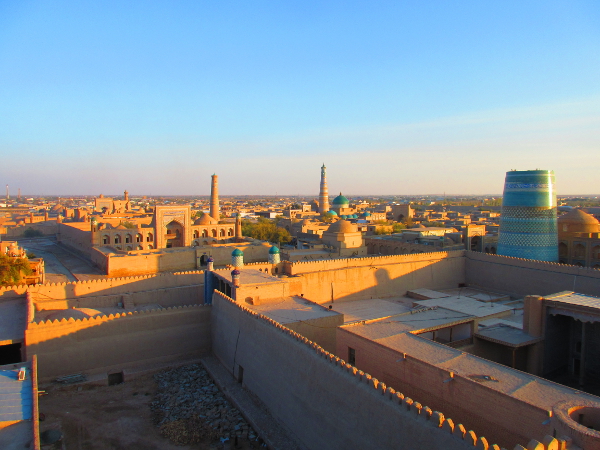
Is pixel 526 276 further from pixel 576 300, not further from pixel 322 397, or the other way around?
pixel 322 397

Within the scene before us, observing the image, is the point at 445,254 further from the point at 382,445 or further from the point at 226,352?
the point at 382,445

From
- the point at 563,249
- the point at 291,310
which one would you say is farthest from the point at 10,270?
the point at 563,249

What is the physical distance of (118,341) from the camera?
459 inches

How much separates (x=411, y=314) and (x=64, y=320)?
900 centimetres

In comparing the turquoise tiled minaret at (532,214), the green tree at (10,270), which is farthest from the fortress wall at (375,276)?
the green tree at (10,270)

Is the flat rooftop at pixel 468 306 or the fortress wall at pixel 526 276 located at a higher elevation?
the fortress wall at pixel 526 276

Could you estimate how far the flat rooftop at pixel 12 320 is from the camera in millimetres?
10922

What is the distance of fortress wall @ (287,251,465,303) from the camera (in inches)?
643

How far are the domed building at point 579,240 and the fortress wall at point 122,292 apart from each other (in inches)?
733

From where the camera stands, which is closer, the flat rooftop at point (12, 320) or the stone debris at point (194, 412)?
the stone debris at point (194, 412)

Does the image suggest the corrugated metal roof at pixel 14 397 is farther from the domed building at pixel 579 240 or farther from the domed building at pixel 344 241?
the domed building at pixel 579 240

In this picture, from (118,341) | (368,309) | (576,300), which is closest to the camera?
(576,300)

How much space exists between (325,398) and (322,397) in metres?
0.09

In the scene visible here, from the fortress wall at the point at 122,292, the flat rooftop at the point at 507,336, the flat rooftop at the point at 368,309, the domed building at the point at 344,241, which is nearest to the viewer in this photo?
the flat rooftop at the point at 507,336
